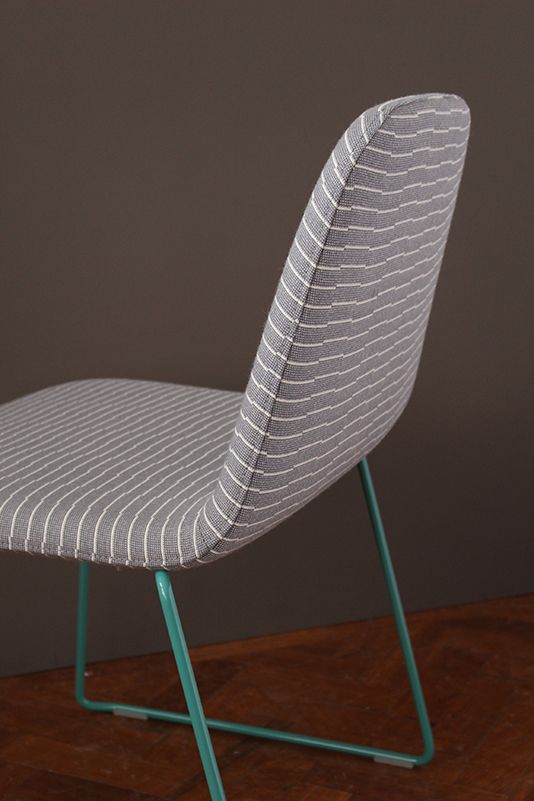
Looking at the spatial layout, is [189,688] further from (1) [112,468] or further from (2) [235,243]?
(2) [235,243]

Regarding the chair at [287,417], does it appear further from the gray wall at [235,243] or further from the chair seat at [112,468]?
the gray wall at [235,243]

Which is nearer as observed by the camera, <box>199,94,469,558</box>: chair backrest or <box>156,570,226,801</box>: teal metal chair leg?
<box>199,94,469,558</box>: chair backrest

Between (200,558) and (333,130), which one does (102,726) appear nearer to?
(200,558)

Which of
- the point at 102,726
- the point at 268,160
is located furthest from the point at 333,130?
the point at 102,726

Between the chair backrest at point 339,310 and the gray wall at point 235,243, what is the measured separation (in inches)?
25.0

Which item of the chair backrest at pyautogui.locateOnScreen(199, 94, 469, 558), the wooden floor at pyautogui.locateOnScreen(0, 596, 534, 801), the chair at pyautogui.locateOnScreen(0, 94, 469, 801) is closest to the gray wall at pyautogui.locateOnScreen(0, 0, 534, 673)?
the wooden floor at pyautogui.locateOnScreen(0, 596, 534, 801)

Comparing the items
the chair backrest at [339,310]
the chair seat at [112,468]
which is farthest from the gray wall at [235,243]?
the chair backrest at [339,310]

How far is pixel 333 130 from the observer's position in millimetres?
1632

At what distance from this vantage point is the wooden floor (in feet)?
4.43

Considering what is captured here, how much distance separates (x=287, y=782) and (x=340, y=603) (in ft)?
1.54

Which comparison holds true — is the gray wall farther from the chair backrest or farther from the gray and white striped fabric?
the chair backrest

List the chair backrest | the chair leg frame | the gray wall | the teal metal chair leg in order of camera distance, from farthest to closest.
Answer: the gray wall
the chair leg frame
the teal metal chair leg
the chair backrest

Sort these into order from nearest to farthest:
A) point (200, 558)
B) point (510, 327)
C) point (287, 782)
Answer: point (200, 558), point (287, 782), point (510, 327)

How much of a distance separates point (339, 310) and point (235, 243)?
0.85 m
